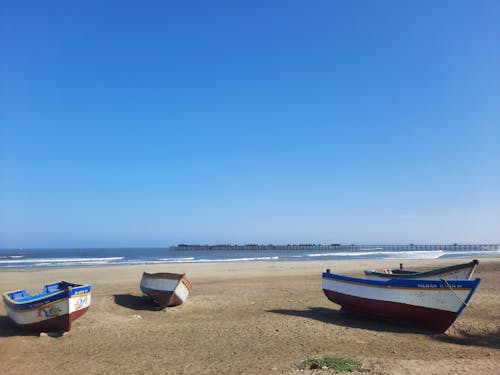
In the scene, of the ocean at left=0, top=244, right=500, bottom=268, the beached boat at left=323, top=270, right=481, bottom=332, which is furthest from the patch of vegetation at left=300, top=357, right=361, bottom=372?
the ocean at left=0, top=244, right=500, bottom=268

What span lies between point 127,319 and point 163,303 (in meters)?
1.92

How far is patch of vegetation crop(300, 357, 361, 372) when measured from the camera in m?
6.96

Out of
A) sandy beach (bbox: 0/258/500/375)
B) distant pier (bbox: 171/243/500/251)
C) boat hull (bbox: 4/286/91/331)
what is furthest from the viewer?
distant pier (bbox: 171/243/500/251)

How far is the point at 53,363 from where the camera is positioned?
823 centimetres

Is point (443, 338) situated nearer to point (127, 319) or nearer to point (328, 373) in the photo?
point (328, 373)

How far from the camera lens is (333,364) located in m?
7.24

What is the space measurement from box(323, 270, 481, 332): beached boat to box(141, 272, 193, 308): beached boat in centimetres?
582

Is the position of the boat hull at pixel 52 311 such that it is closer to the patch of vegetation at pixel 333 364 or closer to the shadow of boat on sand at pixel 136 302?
the shadow of boat on sand at pixel 136 302

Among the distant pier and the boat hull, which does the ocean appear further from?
the boat hull

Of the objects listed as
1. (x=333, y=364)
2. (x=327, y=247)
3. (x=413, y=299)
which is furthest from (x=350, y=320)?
(x=327, y=247)

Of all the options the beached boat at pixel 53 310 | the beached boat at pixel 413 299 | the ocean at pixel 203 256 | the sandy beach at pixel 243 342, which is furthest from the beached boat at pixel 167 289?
the ocean at pixel 203 256

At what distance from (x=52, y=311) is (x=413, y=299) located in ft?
31.6

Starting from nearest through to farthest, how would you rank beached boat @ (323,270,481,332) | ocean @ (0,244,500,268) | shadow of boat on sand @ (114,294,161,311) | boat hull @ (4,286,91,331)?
beached boat @ (323,270,481,332) → boat hull @ (4,286,91,331) → shadow of boat on sand @ (114,294,161,311) → ocean @ (0,244,500,268)

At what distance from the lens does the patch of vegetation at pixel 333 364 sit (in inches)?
274
